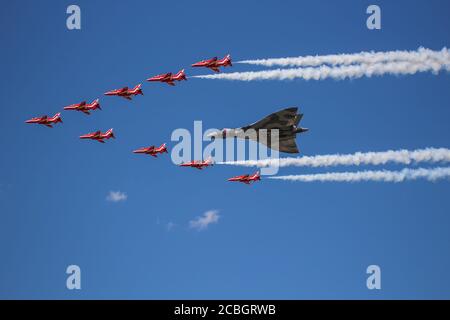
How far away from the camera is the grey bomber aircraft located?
127875mm

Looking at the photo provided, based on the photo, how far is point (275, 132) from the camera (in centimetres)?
12975

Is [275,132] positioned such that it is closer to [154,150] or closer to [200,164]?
[200,164]

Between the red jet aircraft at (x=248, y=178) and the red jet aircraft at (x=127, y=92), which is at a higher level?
the red jet aircraft at (x=127, y=92)

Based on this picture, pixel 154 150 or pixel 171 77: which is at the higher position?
pixel 171 77

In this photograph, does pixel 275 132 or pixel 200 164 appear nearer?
pixel 200 164

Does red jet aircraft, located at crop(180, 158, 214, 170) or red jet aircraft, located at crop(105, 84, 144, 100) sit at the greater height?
red jet aircraft, located at crop(105, 84, 144, 100)

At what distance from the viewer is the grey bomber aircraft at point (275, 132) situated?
127875 millimetres

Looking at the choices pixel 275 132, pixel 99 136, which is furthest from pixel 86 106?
pixel 275 132

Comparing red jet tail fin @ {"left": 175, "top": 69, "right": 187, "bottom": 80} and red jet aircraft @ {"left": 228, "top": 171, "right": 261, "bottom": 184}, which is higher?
red jet tail fin @ {"left": 175, "top": 69, "right": 187, "bottom": 80}

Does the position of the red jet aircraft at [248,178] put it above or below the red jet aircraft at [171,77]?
below

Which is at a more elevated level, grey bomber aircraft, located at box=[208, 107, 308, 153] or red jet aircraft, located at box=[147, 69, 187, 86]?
red jet aircraft, located at box=[147, 69, 187, 86]

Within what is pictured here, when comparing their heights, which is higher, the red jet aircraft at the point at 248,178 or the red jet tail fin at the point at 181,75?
the red jet tail fin at the point at 181,75

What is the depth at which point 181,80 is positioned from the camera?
128125mm
